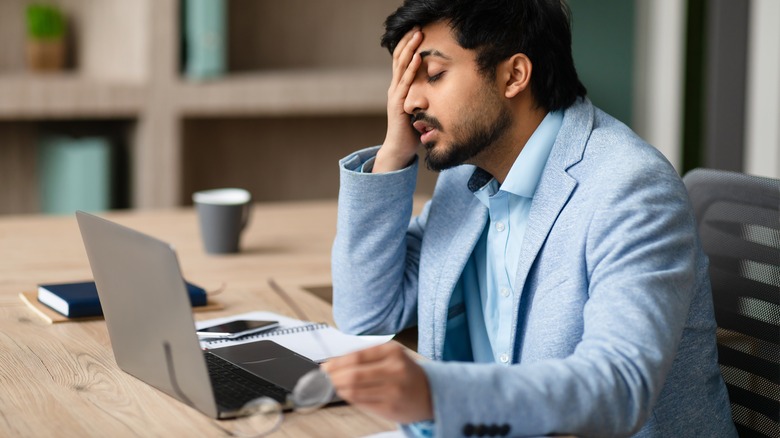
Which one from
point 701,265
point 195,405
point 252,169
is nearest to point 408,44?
point 701,265

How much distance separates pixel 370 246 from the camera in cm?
150

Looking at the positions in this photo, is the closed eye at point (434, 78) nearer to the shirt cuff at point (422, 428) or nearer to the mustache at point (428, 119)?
the mustache at point (428, 119)

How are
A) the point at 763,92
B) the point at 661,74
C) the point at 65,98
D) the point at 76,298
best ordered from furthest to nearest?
the point at 661,74, the point at 763,92, the point at 65,98, the point at 76,298

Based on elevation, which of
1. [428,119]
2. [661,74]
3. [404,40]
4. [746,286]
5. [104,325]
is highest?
[404,40]

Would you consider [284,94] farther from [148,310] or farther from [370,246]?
[148,310]

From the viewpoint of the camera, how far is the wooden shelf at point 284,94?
3021 mm

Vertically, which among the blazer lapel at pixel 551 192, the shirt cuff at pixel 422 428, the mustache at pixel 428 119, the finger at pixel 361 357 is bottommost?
the shirt cuff at pixel 422 428

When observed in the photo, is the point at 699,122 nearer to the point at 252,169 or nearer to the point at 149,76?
the point at 252,169

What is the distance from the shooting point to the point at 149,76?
296 centimetres

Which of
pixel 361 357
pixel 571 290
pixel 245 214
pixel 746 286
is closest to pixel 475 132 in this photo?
pixel 571 290

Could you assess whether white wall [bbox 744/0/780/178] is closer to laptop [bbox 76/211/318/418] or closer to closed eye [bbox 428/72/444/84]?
closed eye [bbox 428/72/444/84]

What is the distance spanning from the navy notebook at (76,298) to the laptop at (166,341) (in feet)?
0.85

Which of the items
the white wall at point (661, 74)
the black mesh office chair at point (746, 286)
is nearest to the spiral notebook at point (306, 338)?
the black mesh office chair at point (746, 286)

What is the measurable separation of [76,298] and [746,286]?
38.8 inches
